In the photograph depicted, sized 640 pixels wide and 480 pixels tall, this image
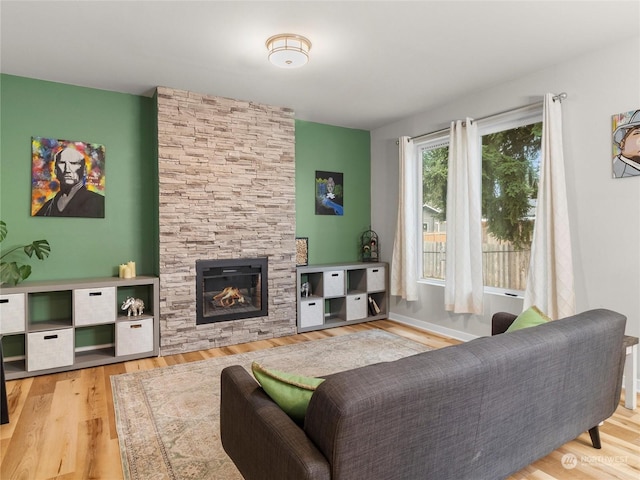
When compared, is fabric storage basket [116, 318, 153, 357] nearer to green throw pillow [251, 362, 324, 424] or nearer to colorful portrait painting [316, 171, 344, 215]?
colorful portrait painting [316, 171, 344, 215]

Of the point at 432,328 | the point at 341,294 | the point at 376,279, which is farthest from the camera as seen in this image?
the point at 376,279

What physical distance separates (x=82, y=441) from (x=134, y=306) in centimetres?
167

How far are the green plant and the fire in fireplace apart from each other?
1.37 meters

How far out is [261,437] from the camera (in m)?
1.39

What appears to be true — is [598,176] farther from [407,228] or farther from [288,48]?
[288,48]

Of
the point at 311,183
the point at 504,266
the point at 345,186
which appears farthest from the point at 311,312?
the point at 504,266

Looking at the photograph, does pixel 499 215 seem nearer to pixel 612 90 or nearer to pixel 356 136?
pixel 612 90

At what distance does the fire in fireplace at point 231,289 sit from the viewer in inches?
165

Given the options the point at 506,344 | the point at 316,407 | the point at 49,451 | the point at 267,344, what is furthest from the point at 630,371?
the point at 49,451

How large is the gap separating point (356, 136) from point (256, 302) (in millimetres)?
2785

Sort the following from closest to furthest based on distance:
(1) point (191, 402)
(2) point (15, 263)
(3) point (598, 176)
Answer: (1) point (191, 402), (3) point (598, 176), (2) point (15, 263)

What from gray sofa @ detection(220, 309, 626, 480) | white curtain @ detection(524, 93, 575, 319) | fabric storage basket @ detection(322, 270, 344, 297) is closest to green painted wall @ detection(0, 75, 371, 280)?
fabric storage basket @ detection(322, 270, 344, 297)

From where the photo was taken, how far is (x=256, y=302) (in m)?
4.56

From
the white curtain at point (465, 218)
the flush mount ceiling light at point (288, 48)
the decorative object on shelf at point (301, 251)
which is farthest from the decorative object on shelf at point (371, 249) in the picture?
the flush mount ceiling light at point (288, 48)
